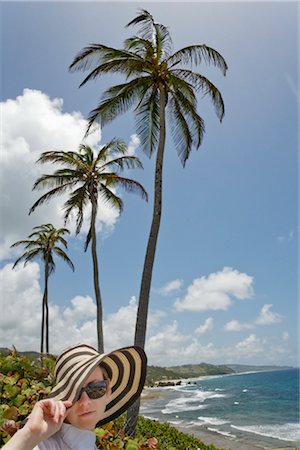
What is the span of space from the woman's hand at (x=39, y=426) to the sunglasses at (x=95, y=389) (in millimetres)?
238

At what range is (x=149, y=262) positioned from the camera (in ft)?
38.9

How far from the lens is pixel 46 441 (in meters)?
1.96

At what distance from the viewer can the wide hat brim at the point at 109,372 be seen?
2.11 metres

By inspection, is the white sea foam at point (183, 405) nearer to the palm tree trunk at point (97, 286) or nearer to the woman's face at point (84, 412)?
the palm tree trunk at point (97, 286)

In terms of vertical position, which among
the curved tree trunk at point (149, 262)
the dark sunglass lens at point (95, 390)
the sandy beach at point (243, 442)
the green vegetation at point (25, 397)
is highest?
the curved tree trunk at point (149, 262)

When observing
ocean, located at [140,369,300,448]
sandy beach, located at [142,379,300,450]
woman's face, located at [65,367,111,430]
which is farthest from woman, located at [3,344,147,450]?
ocean, located at [140,369,300,448]

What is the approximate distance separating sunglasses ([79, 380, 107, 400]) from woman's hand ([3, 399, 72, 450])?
0.24m

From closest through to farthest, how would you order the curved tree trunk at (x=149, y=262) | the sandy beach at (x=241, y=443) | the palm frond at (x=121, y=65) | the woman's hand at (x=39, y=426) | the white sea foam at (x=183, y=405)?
1. the woman's hand at (x=39, y=426)
2. the curved tree trunk at (x=149, y=262)
3. the palm frond at (x=121, y=65)
4. the sandy beach at (x=241, y=443)
5. the white sea foam at (x=183, y=405)

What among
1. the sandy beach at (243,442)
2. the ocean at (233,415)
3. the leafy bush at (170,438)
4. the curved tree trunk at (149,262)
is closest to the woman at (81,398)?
the leafy bush at (170,438)

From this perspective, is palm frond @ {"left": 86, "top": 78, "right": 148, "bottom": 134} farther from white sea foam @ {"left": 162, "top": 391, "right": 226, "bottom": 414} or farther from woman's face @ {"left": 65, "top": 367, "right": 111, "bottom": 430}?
white sea foam @ {"left": 162, "top": 391, "right": 226, "bottom": 414}

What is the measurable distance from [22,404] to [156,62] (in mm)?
11095

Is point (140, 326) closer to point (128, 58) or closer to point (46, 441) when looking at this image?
point (128, 58)

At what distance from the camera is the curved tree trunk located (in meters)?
10.5

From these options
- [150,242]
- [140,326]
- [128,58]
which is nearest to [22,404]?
[140,326]
